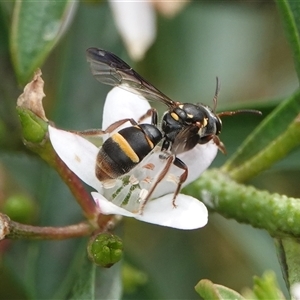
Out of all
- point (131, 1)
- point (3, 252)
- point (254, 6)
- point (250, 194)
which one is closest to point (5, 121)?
point (3, 252)

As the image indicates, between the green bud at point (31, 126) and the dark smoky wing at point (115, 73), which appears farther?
the dark smoky wing at point (115, 73)

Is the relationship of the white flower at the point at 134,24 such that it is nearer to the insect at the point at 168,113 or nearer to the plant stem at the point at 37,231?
the insect at the point at 168,113

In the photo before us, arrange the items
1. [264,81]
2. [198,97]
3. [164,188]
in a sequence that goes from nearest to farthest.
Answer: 1. [164,188]
2. [198,97]
3. [264,81]

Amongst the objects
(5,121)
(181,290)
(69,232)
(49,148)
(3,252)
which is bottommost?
(181,290)

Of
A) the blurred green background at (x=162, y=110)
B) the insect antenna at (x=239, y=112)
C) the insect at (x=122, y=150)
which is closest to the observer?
the insect at (x=122, y=150)

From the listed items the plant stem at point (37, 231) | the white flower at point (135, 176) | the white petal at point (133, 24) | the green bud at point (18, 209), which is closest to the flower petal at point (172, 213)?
the white flower at point (135, 176)

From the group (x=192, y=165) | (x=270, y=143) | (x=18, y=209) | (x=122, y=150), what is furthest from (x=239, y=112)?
(x=18, y=209)

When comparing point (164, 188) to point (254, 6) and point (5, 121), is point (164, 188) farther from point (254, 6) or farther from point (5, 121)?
point (254, 6)

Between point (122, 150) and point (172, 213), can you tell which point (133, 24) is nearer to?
point (122, 150)
